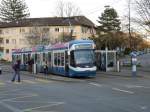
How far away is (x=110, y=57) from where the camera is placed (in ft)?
168

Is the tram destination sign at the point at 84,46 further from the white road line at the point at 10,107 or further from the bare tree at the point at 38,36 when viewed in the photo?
the bare tree at the point at 38,36

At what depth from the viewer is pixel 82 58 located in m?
38.7

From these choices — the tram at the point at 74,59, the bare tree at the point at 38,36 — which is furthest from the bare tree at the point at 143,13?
the bare tree at the point at 38,36

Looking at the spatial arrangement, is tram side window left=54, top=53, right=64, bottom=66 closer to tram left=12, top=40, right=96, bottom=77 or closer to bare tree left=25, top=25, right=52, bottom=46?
tram left=12, top=40, right=96, bottom=77

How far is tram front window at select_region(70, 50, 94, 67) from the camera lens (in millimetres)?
38469

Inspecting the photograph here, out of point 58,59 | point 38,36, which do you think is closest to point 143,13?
point 58,59

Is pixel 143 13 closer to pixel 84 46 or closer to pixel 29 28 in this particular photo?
pixel 84 46

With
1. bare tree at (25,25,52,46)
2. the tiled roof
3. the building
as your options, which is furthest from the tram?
the building

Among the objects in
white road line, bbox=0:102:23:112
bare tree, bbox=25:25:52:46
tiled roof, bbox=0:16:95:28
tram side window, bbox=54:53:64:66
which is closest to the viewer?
white road line, bbox=0:102:23:112

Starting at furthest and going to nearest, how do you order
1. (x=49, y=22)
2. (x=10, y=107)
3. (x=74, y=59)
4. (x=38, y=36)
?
(x=49, y=22)
(x=38, y=36)
(x=74, y=59)
(x=10, y=107)

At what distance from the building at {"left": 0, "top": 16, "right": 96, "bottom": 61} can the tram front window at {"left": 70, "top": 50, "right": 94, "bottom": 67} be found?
8146 cm

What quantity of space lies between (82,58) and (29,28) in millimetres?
86005

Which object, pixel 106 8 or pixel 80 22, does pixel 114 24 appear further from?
pixel 80 22

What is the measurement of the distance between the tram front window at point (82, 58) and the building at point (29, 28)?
8146cm
